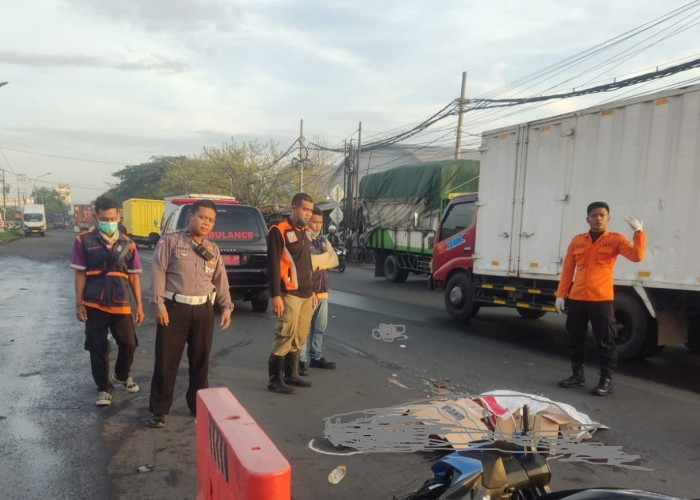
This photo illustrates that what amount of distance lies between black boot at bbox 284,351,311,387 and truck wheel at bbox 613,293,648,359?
3.99 metres

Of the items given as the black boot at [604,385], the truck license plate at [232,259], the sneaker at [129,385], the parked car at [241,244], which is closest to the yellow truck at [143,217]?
the parked car at [241,244]

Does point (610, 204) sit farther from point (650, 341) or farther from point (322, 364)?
point (322, 364)

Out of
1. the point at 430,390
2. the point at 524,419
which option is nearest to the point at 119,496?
the point at 524,419

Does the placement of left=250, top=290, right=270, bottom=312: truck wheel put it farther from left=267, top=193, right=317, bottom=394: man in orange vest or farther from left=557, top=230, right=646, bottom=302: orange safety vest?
left=557, top=230, right=646, bottom=302: orange safety vest

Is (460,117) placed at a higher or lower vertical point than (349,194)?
higher

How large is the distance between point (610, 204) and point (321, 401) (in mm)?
4426

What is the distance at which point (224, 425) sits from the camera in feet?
6.57

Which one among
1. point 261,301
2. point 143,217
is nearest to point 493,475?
point 261,301

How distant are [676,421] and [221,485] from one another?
4.22 m

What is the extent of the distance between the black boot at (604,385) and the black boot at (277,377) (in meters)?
3.02

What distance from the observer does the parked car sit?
8.88 m

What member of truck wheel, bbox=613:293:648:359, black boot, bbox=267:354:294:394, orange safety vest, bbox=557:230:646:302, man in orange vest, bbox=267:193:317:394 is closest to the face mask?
man in orange vest, bbox=267:193:317:394

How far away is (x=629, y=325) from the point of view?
21.5ft

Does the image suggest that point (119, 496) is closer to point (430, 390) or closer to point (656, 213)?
point (430, 390)
